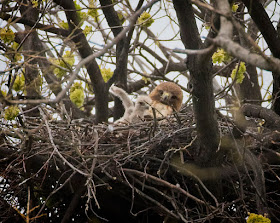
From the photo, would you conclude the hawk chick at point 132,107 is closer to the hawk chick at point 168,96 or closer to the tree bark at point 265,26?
the hawk chick at point 168,96

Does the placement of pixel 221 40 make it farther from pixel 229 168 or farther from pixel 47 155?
pixel 47 155

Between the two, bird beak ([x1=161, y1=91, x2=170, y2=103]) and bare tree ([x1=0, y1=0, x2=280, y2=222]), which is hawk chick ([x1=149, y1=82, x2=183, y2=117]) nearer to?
bird beak ([x1=161, y1=91, x2=170, y2=103])

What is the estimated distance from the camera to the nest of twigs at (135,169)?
14.2ft

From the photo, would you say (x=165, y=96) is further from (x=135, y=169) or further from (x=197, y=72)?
(x=197, y=72)

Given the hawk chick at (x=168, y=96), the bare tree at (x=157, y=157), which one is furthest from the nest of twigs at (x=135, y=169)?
the hawk chick at (x=168, y=96)

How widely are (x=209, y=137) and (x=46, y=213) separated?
76.5 inches

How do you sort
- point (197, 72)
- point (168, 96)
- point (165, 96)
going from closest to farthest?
1. point (197, 72)
2. point (165, 96)
3. point (168, 96)

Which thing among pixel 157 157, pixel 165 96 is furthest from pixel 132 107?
pixel 157 157

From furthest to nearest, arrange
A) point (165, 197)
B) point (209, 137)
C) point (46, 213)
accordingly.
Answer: point (46, 213), point (165, 197), point (209, 137)

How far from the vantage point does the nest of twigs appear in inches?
170

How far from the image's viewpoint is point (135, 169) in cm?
455

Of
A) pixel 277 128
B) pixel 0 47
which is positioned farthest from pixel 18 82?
pixel 277 128

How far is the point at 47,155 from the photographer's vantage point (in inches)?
181

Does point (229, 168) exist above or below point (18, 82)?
below
